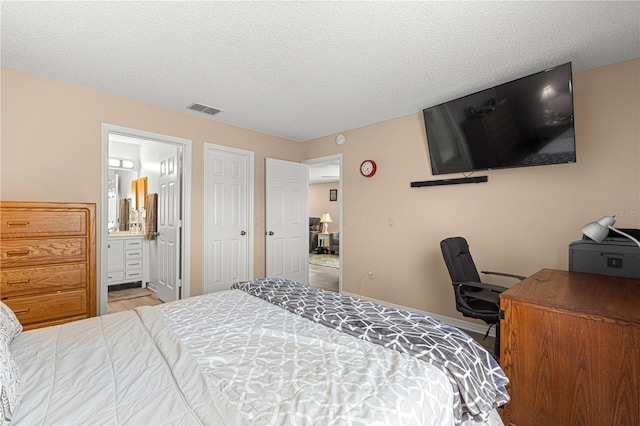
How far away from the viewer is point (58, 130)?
2.84m

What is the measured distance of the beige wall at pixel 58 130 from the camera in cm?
261

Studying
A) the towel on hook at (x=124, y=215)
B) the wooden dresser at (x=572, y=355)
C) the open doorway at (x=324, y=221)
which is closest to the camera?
the wooden dresser at (x=572, y=355)

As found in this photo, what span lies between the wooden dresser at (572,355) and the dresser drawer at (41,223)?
3.21 m

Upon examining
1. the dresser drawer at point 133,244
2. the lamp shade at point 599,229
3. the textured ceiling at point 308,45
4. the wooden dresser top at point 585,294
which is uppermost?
the textured ceiling at point 308,45

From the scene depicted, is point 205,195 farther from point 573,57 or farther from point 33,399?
point 573,57

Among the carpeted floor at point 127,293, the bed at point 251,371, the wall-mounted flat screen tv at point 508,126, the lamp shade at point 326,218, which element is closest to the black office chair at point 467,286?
the wall-mounted flat screen tv at point 508,126

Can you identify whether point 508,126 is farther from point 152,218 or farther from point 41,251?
point 152,218

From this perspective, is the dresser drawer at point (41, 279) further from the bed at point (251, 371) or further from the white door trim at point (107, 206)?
the bed at point (251, 371)

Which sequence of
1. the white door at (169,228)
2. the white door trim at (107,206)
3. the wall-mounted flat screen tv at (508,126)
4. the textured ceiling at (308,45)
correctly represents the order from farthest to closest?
the white door at (169,228) → the white door trim at (107,206) → the wall-mounted flat screen tv at (508,126) → the textured ceiling at (308,45)

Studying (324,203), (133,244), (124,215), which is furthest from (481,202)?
(324,203)

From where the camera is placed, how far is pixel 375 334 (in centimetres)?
139

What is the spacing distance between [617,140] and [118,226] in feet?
22.4

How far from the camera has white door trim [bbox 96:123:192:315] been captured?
303 centimetres

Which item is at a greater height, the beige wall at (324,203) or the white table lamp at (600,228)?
the beige wall at (324,203)
